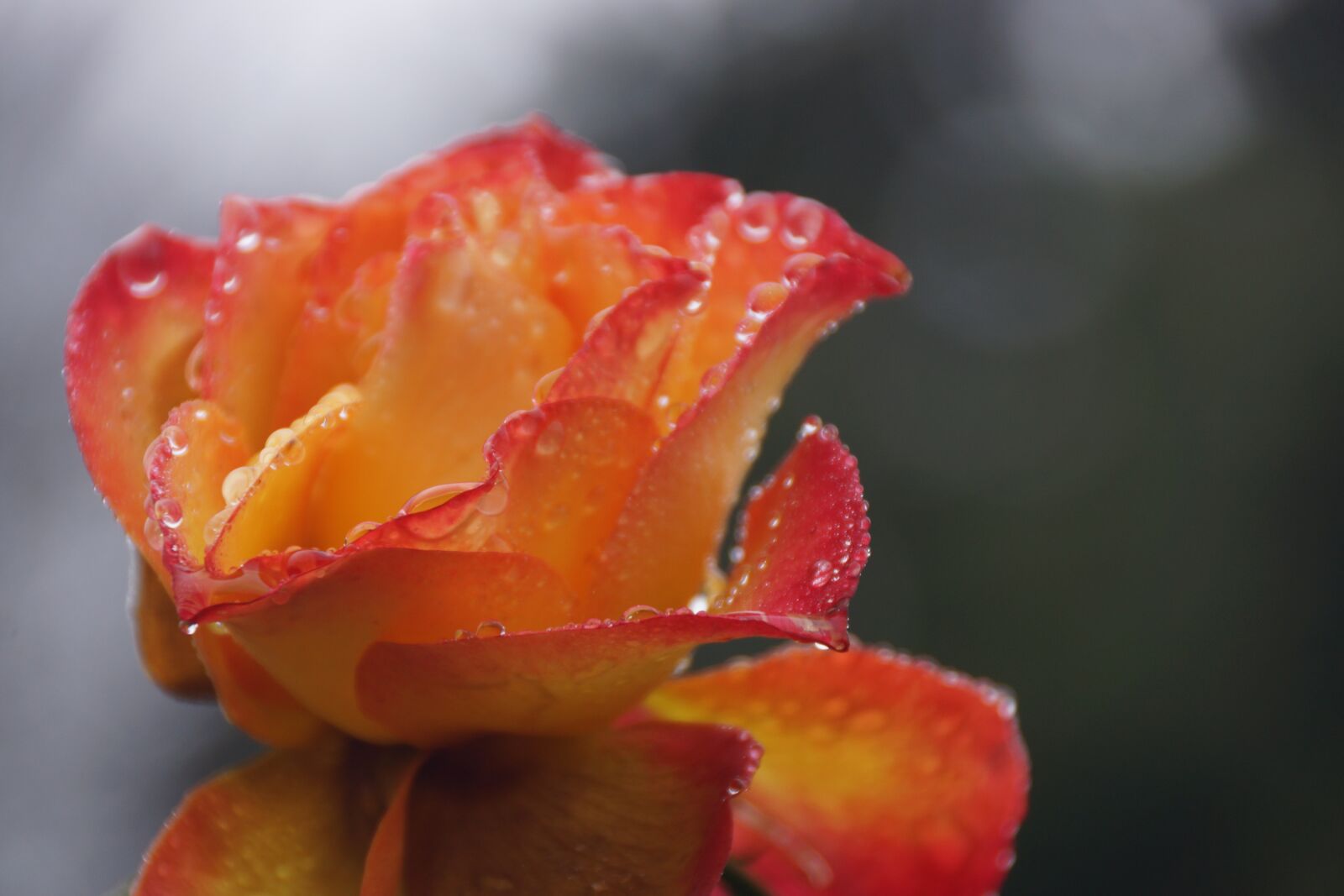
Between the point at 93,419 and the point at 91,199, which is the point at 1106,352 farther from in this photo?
the point at 93,419

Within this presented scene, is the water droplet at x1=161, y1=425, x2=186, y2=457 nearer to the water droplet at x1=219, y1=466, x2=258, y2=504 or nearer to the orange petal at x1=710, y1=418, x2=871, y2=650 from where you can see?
the water droplet at x1=219, y1=466, x2=258, y2=504

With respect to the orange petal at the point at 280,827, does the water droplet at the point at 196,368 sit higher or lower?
higher

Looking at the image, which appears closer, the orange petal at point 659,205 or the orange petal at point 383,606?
the orange petal at point 383,606

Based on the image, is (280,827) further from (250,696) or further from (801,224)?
→ (801,224)

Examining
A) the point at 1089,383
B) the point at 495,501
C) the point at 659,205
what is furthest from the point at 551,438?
the point at 1089,383

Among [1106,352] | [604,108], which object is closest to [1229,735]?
[1106,352]

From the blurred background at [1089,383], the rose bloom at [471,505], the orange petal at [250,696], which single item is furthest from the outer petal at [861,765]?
the blurred background at [1089,383]

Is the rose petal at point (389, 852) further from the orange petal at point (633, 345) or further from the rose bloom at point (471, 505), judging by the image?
the orange petal at point (633, 345)
